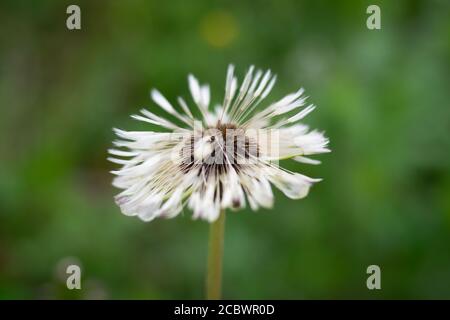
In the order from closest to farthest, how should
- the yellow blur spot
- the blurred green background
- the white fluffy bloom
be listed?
the white fluffy bloom, the blurred green background, the yellow blur spot

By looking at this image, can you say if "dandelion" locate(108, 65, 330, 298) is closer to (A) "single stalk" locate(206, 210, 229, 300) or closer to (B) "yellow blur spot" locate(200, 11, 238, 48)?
(A) "single stalk" locate(206, 210, 229, 300)

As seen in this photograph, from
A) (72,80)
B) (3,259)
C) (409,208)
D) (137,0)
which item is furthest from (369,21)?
(3,259)

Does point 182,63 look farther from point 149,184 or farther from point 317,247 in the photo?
point 149,184

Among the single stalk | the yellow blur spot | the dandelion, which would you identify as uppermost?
the yellow blur spot

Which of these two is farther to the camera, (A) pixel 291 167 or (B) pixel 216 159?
(A) pixel 291 167

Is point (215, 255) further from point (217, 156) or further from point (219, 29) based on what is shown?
point (219, 29)

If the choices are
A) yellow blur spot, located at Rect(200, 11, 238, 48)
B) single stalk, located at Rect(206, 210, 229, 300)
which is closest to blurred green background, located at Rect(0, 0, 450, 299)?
yellow blur spot, located at Rect(200, 11, 238, 48)

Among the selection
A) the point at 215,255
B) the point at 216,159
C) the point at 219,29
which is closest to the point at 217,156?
the point at 216,159
